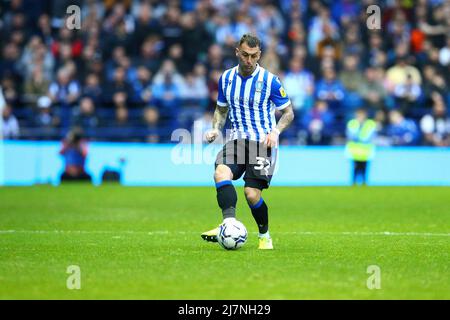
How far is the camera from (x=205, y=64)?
25.0m

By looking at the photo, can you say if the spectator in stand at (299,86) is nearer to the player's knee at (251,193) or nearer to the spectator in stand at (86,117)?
the spectator in stand at (86,117)

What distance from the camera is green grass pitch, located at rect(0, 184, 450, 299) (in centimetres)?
788

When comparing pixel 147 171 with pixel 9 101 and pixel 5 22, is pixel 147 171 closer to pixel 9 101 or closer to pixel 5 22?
pixel 9 101

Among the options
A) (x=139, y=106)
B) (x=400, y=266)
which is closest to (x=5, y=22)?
(x=139, y=106)

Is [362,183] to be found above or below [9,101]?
below

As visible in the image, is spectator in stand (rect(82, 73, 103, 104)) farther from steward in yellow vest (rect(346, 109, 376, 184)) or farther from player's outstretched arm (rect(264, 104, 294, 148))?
player's outstretched arm (rect(264, 104, 294, 148))

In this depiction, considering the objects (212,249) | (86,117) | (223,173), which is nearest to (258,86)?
(223,173)

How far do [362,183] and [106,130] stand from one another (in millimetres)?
6324

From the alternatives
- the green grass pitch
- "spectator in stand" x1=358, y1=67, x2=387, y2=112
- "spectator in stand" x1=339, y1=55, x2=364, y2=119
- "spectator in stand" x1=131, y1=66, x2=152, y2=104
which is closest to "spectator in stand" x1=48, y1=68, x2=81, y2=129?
"spectator in stand" x1=131, y1=66, x2=152, y2=104

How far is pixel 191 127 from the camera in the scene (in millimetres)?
23188

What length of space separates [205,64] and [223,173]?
15.0 meters

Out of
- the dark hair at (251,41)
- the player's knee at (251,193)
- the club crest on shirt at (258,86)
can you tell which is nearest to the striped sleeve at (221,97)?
the club crest on shirt at (258,86)

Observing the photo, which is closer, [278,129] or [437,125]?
[278,129]

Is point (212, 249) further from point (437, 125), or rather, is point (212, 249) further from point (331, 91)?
point (331, 91)
